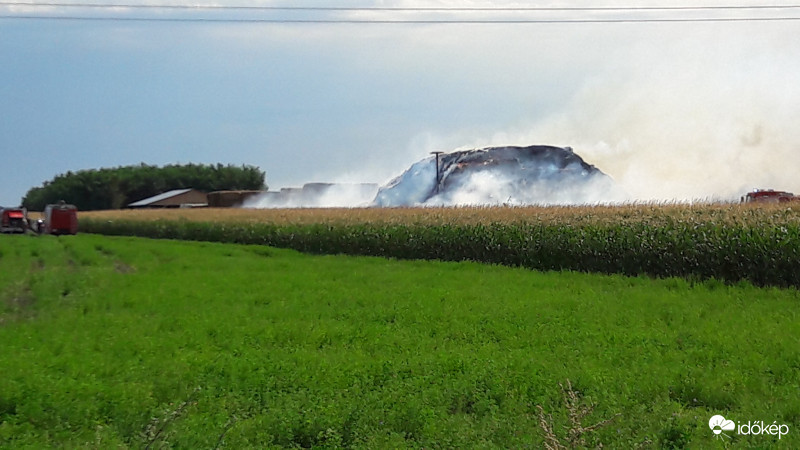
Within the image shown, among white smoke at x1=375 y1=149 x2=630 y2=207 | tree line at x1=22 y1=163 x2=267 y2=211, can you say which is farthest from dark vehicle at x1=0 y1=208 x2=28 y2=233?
tree line at x1=22 y1=163 x2=267 y2=211

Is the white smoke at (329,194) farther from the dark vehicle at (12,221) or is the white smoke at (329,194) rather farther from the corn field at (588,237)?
the corn field at (588,237)

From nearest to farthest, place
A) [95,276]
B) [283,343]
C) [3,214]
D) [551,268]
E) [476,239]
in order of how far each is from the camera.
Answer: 1. [283,343]
2. [95,276]
3. [551,268]
4. [476,239]
5. [3,214]

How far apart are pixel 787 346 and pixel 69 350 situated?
948 cm

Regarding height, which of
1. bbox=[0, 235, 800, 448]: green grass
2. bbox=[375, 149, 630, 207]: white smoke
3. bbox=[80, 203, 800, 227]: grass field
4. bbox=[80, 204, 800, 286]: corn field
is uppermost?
bbox=[375, 149, 630, 207]: white smoke

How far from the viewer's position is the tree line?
108 metres

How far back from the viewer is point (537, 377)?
9.68 metres

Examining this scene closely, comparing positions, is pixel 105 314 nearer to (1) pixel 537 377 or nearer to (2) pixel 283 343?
(2) pixel 283 343

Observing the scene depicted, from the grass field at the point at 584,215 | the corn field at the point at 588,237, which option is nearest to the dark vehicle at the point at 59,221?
the grass field at the point at 584,215

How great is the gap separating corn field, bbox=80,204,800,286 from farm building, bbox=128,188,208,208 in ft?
212

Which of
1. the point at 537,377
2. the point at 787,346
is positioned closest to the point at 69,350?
the point at 537,377

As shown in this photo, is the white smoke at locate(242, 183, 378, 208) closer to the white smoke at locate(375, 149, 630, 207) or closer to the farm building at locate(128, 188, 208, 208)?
the white smoke at locate(375, 149, 630, 207)

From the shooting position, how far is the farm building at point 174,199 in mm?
99012

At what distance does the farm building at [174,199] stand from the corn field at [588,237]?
212 feet

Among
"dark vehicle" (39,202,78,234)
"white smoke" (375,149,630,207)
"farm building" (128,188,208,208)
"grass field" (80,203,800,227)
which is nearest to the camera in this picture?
"grass field" (80,203,800,227)
